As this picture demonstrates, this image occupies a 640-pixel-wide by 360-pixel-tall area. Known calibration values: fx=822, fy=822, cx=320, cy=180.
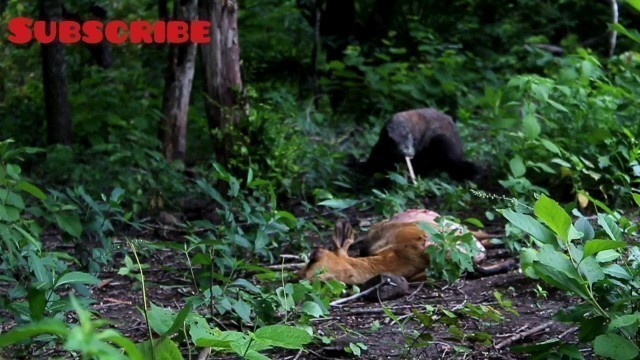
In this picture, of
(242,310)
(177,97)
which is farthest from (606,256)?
(177,97)

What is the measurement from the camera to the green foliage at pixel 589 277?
223 centimetres

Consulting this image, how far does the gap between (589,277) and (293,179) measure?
387 cm

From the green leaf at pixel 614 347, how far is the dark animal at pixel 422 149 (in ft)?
13.2

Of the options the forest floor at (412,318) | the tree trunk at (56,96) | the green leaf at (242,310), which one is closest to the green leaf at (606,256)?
the forest floor at (412,318)

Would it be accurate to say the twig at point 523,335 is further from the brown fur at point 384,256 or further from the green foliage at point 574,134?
the green foliage at point 574,134

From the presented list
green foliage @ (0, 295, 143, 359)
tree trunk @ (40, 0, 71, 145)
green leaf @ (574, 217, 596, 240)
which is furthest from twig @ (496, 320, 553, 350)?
tree trunk @ (40, 0, 71, 145)

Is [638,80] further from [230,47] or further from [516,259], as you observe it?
[230,47]

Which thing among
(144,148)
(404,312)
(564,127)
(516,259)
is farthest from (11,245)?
(564,127)

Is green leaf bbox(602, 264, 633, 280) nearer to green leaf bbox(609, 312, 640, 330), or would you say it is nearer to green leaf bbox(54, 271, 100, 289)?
green leaf bbox(609, 312, 640, 330)

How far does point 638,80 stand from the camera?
18.0 ft

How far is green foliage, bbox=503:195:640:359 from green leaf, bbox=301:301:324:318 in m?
0.80

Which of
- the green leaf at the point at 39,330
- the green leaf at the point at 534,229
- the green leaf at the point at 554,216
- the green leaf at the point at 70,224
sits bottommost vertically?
the green leaf at the point at 70,224

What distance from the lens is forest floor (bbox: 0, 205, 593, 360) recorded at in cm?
294

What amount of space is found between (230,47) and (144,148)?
1.05 metres
